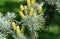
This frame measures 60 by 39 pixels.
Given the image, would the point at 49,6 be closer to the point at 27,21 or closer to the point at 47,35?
the point at 27,21

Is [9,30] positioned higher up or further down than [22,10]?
further down

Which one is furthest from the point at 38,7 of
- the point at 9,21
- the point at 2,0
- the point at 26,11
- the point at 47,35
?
the point at 2,0

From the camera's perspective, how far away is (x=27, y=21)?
107 centimetres

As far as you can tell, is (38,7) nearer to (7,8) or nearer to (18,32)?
(18,32)

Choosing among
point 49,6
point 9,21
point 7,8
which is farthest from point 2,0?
point 9,21

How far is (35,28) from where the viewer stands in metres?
1.08

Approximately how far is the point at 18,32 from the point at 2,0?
1.31 meters

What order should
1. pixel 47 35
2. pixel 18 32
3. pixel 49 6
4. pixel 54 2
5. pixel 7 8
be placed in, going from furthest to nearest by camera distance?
pixel 7 8 < pixel 47 35 < pixel 49 6 < pixel 54 2 < pixel 18 32

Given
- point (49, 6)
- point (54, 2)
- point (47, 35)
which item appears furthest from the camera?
point (47, 35)

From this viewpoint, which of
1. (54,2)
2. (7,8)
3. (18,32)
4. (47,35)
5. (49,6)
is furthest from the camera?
(7,8)

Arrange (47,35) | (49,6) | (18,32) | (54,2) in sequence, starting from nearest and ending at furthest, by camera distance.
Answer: (18,32), (54,2), (49,6), (47,35)

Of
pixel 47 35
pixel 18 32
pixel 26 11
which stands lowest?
pixel 47 35

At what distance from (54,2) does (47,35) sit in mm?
817

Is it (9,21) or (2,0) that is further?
(2,0)
